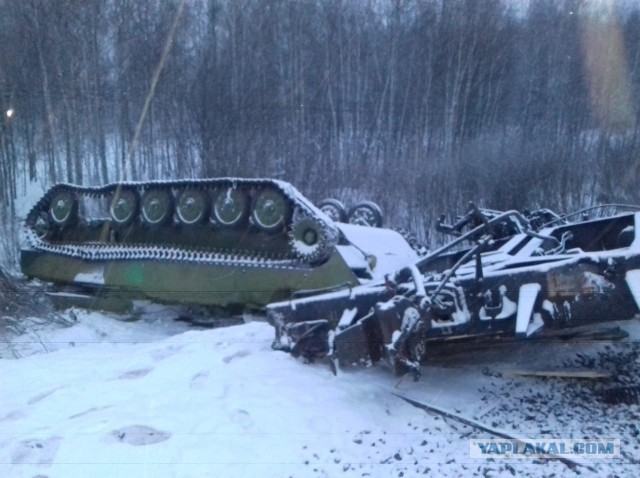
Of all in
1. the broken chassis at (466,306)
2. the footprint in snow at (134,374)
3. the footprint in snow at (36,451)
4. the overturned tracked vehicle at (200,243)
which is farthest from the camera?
the overturned tracked vehicle at (200,243)

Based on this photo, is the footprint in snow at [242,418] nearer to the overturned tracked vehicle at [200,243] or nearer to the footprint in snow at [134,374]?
the footprint in snow at [134,374]

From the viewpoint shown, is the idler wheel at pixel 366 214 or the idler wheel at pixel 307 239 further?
the idler wheel at pixel 366 214

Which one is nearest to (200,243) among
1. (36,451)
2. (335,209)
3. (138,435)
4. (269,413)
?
(335,209)

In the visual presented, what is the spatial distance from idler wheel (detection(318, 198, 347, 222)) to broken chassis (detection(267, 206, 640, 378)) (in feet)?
15.3

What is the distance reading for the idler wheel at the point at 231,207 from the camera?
8383 millimetres

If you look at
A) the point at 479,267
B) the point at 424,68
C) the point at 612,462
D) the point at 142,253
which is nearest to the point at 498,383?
the point at 479,267

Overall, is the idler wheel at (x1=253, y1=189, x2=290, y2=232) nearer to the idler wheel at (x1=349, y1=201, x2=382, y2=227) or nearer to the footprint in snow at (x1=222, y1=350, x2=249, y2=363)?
the idler wheel at (x1=349, y1=201, x2=382, y2=227)

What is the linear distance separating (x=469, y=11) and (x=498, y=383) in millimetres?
7210

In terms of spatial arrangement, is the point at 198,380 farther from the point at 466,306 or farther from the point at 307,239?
the point at 307,239

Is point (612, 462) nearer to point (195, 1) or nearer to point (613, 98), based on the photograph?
point (613, 98)

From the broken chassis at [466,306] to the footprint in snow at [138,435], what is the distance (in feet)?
4.77

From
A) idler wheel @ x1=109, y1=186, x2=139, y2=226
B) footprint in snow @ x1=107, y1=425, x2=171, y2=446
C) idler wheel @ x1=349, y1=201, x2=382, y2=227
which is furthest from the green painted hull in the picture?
footprint in snow @ x1=107, y1=425, x2=171, y2=446

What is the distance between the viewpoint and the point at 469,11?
10.7m

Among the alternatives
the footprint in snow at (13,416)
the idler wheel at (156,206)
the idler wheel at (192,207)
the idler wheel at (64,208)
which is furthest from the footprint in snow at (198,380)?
the idler wheel at (64,208)
